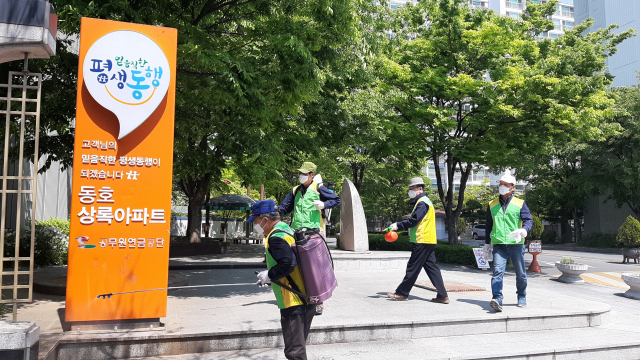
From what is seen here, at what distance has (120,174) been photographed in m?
5.62

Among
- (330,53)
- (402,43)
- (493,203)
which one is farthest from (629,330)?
(402,43)

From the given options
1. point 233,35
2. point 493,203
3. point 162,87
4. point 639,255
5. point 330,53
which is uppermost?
point 233,35

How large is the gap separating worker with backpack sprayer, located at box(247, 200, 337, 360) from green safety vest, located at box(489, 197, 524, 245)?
416 centimetres

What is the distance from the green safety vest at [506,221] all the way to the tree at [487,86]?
8.07 m

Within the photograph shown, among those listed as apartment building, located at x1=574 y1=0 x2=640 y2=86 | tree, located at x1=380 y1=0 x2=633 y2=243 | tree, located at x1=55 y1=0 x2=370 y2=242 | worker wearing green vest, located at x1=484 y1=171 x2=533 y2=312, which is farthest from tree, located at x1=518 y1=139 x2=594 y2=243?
tree, located at x1=55 y1=0 x2=370 y2=242

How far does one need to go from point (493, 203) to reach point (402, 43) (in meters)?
11.7

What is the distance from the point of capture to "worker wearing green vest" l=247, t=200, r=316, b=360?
12.3ft

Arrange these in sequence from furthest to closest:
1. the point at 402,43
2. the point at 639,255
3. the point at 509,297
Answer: the point at 639,255, the point at 402,43, the point at 509,297

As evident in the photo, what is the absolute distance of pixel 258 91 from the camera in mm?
7617

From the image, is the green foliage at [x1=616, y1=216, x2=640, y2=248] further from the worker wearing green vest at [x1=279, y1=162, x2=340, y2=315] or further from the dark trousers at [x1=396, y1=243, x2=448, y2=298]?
the worker wearing green vest at [x1=279, y1=162, x2=340, y2=315]

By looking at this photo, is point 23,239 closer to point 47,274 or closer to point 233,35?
point 47,274

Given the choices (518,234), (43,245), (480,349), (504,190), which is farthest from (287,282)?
(43,245)

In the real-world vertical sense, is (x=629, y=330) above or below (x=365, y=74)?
below

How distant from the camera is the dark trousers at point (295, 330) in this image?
12.8 feet
